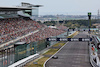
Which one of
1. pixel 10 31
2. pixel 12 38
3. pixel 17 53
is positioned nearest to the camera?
pixel 17 53

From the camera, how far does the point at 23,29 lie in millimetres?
54094

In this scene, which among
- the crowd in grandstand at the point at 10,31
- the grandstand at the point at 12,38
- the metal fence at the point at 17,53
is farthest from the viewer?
the crowd in grandstand at the point at 10,31

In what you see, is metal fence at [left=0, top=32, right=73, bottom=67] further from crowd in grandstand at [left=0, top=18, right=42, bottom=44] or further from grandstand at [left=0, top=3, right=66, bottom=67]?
crowd in grandstand at [left=0, top=18, right=42, bottom=44]

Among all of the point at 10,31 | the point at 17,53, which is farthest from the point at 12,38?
the point at 17,53

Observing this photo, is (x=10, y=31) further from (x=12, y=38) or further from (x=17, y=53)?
(x=17, y=53)

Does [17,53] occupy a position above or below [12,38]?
below

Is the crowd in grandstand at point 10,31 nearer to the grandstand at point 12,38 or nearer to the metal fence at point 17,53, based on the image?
the grandstand at point 12,38

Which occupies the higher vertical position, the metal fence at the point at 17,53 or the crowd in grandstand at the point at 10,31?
the crowd in grandstand at the point at 10,31

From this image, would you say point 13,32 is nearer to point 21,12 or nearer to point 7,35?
point 7,35

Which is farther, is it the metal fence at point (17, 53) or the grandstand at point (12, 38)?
the grandstand at point (12, 38)

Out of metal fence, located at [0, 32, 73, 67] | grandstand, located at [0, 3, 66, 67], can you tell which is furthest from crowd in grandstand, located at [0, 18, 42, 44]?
metal fence, located at [0, 32, 73, 67]

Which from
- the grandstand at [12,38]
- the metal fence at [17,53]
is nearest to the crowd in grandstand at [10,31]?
the grandstand at [12,38]

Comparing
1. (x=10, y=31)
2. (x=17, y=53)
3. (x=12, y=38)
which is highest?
(x=10, y=31)

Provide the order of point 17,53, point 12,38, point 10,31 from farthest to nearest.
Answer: point 10,31, point 12,38, point 17,53
